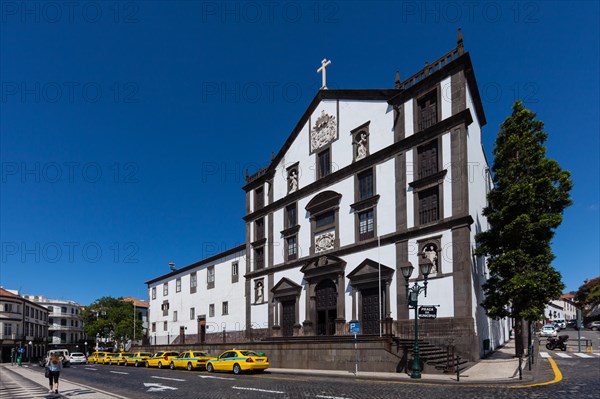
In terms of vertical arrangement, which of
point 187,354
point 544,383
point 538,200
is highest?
point 538,200

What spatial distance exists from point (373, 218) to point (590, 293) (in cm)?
6186

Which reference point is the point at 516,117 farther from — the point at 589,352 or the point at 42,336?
the point at 42,336

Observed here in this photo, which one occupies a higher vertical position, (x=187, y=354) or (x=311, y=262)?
(x=311, y=262)

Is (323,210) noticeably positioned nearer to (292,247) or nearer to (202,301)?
(292,247)

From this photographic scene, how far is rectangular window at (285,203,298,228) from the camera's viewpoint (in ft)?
131

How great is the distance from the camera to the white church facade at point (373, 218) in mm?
27125

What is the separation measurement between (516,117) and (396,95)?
8.09 metres

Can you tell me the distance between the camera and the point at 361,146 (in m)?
34.3

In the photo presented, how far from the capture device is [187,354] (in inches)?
1367

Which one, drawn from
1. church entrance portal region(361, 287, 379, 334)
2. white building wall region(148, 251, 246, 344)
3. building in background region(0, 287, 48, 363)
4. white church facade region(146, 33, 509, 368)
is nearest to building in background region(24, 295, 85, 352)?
building in background region(0, 287, 48, 363)

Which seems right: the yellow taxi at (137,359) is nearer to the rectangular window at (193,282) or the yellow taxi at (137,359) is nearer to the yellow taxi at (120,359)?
the yellow taxi at (120,359)

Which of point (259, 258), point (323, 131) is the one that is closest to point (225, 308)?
point (259, 258)

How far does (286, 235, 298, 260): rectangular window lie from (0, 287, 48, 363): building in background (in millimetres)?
56800

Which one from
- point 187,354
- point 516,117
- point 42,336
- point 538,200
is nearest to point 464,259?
point 538,200
